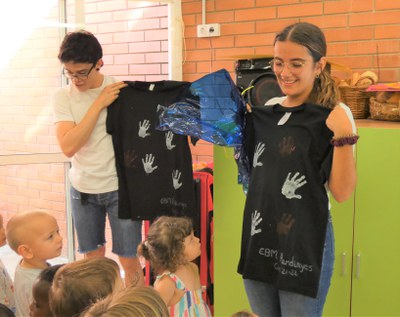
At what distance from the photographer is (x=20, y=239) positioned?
2.01 metres

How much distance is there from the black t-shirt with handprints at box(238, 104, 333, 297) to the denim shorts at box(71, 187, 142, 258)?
30.5 inches

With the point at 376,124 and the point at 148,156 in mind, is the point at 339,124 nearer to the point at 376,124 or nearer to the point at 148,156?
the point at 376,124

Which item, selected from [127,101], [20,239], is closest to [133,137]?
[127,101]

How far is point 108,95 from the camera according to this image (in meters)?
2.25

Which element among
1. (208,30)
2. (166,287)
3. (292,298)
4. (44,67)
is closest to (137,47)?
(208,30)

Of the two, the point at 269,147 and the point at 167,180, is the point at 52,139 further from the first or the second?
the point at 269,147

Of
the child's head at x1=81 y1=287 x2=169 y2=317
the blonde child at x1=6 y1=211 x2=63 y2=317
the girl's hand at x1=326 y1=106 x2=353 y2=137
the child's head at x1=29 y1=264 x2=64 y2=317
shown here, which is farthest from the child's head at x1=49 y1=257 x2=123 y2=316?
the girl's hand at x1=326 y1=106 x2=353 y2=137

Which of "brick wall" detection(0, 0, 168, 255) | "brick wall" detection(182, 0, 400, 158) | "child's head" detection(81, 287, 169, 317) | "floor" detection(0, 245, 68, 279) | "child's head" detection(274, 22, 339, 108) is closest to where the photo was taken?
"child's head" detection(81, 287, 169, 317)

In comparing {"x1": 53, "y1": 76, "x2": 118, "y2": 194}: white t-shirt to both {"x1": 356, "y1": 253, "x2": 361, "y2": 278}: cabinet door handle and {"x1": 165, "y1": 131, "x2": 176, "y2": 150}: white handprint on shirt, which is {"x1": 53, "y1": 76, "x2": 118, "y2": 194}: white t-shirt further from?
{"x1": 356, "y1": 253, "x2": 361, "y2": 278}: cabinet door handle

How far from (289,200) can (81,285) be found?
2.19 feet

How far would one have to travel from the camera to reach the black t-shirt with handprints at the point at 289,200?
62.9 inches

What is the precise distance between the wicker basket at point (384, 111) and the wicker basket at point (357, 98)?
0.06 m

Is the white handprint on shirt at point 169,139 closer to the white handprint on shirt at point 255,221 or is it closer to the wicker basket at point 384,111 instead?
the white handprint on shirt at point 255,221

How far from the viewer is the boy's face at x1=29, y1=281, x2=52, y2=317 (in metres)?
1.61
